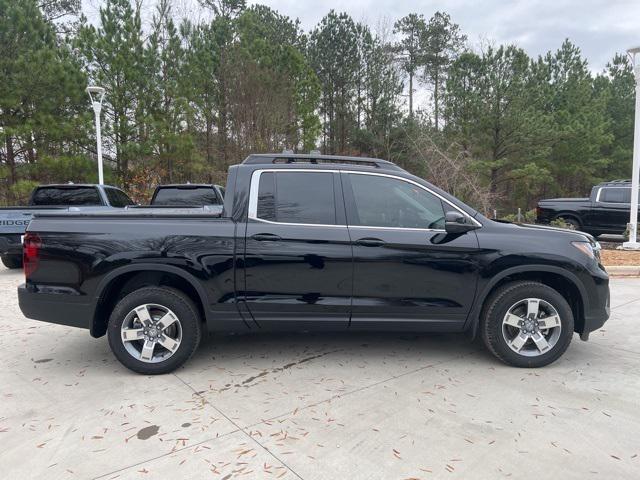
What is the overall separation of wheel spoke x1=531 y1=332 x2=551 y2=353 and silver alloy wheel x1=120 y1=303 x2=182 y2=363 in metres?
3.13

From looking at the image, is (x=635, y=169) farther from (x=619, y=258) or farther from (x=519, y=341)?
(x=519, y=341)

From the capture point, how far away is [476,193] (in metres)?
17.2

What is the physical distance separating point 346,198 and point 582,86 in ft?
96.6

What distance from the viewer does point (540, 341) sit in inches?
156

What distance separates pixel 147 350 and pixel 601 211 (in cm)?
1267

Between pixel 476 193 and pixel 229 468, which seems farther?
pixel 476 193

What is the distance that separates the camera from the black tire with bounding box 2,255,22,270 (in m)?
9.36

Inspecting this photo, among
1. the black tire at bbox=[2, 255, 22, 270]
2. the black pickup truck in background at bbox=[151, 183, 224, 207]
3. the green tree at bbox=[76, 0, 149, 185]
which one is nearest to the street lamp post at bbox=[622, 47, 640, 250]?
the black pickup truck in background at bbox=[151, 183, 224, 207]

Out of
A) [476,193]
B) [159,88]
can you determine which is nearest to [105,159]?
[159,88]

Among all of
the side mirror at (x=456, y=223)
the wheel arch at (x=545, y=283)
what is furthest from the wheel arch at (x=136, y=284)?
the wheel arch at (x=545, y=283)

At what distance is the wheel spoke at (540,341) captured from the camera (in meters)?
3.96

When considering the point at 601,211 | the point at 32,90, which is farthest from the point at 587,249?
the point at 32,90

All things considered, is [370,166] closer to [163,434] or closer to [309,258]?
[309,258]

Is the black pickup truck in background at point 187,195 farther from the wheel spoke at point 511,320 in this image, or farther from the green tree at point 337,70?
the green tree at point 337,70
